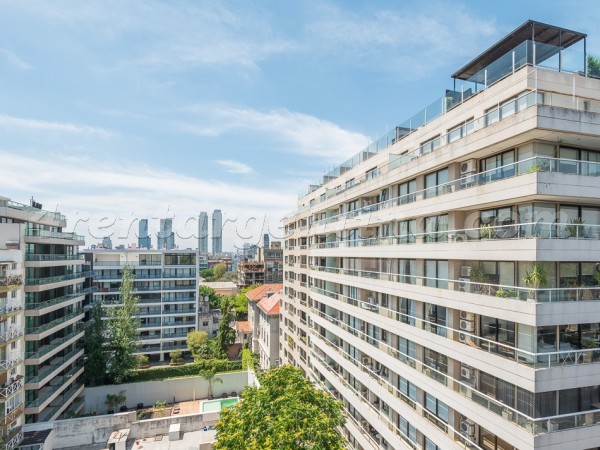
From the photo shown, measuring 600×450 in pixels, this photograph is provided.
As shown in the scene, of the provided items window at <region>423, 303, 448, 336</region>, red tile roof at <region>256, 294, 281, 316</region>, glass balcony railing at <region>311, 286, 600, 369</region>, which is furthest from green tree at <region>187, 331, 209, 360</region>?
window at <region>423, 303, 448, 336</region>

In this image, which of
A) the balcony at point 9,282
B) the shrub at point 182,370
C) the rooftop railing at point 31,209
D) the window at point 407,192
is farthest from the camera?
the shrub at point 182,370

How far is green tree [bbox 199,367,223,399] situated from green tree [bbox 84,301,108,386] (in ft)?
37.9

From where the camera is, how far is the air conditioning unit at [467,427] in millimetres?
15688

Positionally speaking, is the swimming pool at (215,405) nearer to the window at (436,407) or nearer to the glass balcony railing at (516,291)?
the window at (436,407)

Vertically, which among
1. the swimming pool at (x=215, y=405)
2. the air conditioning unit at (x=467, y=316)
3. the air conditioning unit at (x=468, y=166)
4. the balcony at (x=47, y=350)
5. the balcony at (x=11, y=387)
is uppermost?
the air conditioning unit at (x=468, y=166)

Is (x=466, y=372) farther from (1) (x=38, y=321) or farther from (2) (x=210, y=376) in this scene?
(2) (x=210, y=376)

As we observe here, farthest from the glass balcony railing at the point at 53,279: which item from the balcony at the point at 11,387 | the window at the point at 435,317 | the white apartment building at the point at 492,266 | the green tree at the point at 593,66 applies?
the green tree at the point at 593,66

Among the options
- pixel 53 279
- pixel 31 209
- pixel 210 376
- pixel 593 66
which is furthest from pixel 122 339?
pixel 593 66

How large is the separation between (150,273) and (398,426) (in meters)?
Answer: 49.8

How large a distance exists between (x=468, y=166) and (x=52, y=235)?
122 ft

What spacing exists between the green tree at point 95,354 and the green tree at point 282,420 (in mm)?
29301

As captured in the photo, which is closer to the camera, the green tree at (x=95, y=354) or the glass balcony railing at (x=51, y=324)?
the glass balcony railing at (x=51, y=324)

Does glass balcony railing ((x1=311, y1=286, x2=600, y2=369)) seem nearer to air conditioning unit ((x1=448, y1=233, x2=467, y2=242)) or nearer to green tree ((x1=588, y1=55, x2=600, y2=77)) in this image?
air conditioning unit ((x1=448, y1=233, x2=467, y2=242))

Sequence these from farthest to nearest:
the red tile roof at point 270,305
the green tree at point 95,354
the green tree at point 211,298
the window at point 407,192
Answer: the green tree at point 211,298 < the red tile roof at point 270,305 < the green tree at point 95,354 < the window at point 407,192
